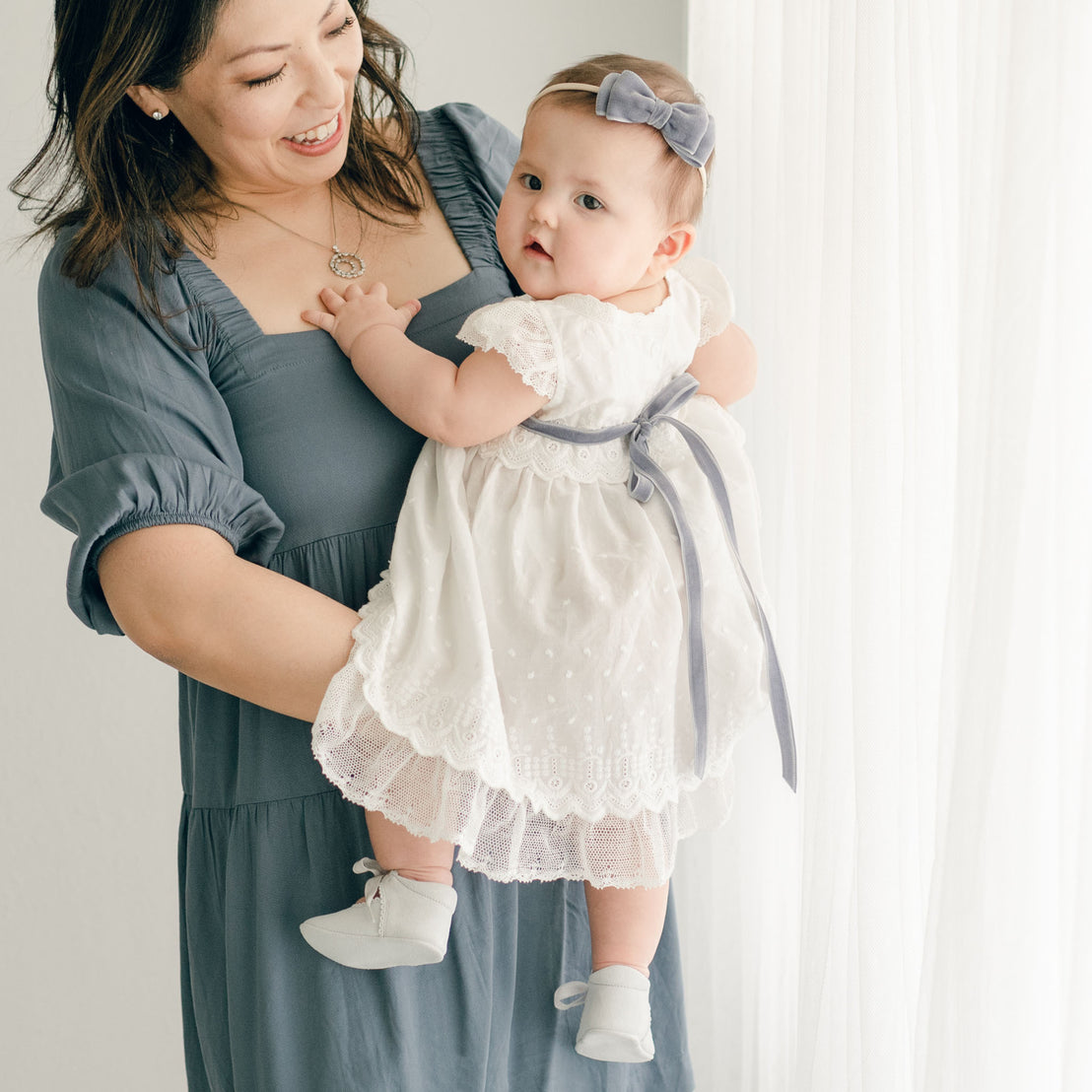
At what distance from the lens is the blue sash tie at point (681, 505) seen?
103cm

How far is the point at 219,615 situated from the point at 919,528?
0.66 meters

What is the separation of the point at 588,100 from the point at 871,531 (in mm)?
522

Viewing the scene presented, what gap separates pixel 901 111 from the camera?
43.9 inches

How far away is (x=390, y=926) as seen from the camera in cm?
102

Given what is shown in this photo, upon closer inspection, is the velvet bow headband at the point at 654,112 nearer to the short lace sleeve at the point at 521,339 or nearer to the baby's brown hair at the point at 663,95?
the baby's brown hair at the point at 663,95

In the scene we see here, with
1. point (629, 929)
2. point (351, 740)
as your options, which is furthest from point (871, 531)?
point (351, 740)

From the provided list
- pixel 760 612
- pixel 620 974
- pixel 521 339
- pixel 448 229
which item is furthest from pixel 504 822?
pixel 448 229

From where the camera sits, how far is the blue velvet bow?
3.51ft

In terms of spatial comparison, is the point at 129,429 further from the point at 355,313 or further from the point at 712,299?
the point at 712,299

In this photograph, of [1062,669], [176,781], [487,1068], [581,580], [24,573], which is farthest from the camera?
[176,781]

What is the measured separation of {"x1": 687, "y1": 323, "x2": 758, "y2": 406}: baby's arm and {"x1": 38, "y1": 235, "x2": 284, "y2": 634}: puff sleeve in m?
0.48

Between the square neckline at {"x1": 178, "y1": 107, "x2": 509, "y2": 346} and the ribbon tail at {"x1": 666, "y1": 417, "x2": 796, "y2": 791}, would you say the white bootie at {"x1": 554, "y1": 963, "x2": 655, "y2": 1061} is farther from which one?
the square neckline at {"x1": 178, "y1": 107, "x2": 509, "y2": 346}

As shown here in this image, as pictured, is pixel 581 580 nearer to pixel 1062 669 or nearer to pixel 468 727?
pixel 468 727

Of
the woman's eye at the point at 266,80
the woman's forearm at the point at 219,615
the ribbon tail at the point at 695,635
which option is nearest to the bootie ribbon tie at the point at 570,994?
the ribbon tail at the point at 695,635
